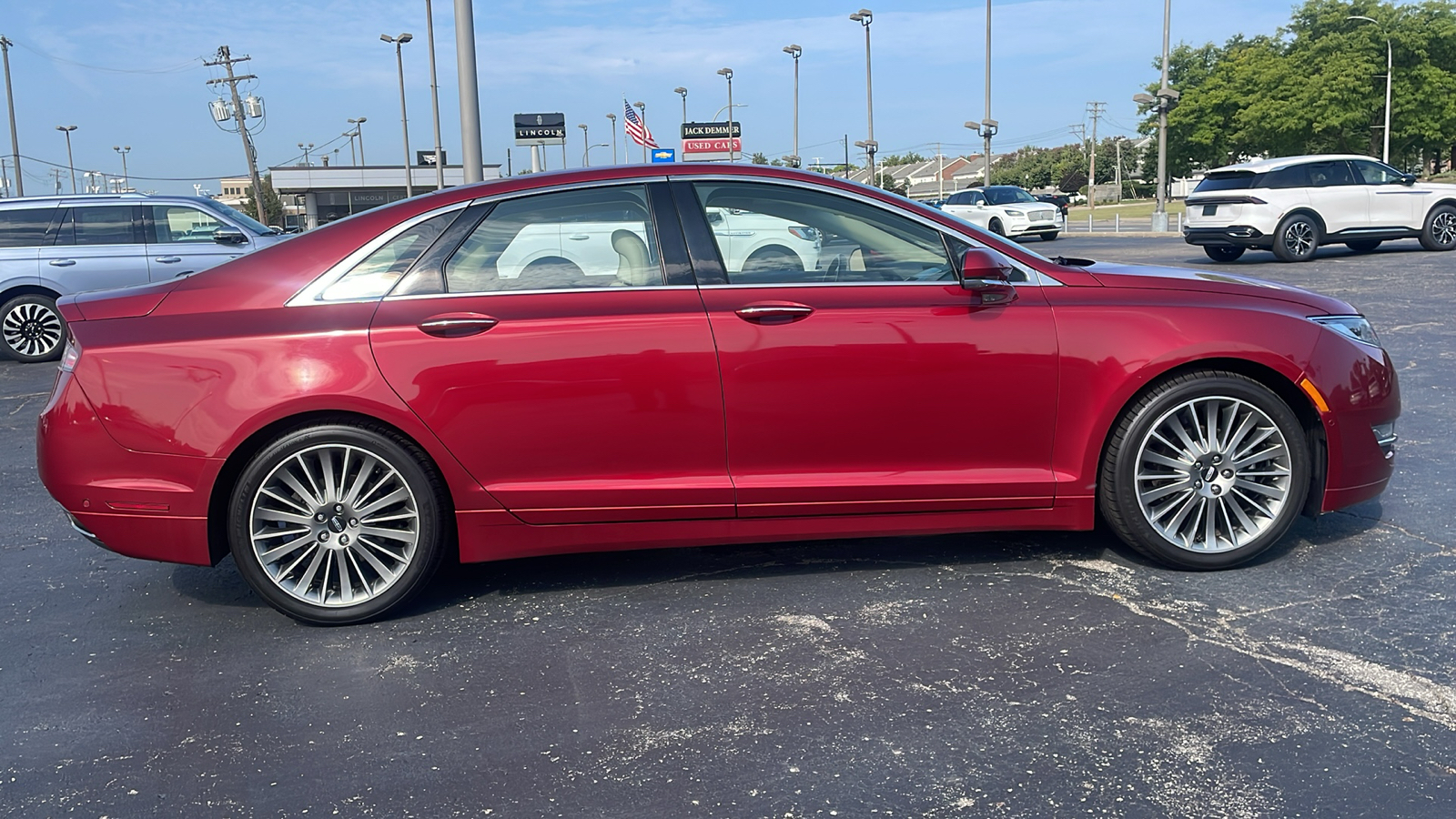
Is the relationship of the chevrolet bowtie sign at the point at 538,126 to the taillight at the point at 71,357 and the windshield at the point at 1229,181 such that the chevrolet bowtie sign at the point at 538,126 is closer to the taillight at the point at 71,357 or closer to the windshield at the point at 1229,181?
the windshield at the point at 1229,181

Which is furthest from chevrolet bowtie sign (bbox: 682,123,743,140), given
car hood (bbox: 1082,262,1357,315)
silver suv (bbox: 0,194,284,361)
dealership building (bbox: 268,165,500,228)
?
car hood (bbox: 1082,262,1357,315)

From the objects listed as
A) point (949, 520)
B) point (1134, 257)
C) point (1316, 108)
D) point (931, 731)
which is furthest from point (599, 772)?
point (1316, 108)

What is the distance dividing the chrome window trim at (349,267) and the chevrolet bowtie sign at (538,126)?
3272 cm

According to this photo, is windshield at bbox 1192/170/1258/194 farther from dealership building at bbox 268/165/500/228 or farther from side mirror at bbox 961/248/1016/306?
dealership building at bbox 268/165/500/228

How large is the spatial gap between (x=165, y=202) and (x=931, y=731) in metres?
12.3

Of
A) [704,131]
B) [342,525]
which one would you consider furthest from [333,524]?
[704,131]

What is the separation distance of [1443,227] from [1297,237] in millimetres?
3010

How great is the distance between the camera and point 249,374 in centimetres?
397

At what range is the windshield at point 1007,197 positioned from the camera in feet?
107

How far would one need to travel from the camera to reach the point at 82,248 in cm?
1264

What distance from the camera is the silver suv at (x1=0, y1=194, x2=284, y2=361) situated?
491 inches

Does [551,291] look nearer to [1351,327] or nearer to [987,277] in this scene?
[987,277]

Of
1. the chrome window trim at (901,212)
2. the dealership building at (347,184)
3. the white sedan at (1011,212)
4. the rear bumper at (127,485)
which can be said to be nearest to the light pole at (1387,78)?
the white sedan at (1011,212)

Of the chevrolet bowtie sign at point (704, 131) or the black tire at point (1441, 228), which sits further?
the chevrolet bowtie sign at point (704, 131)
